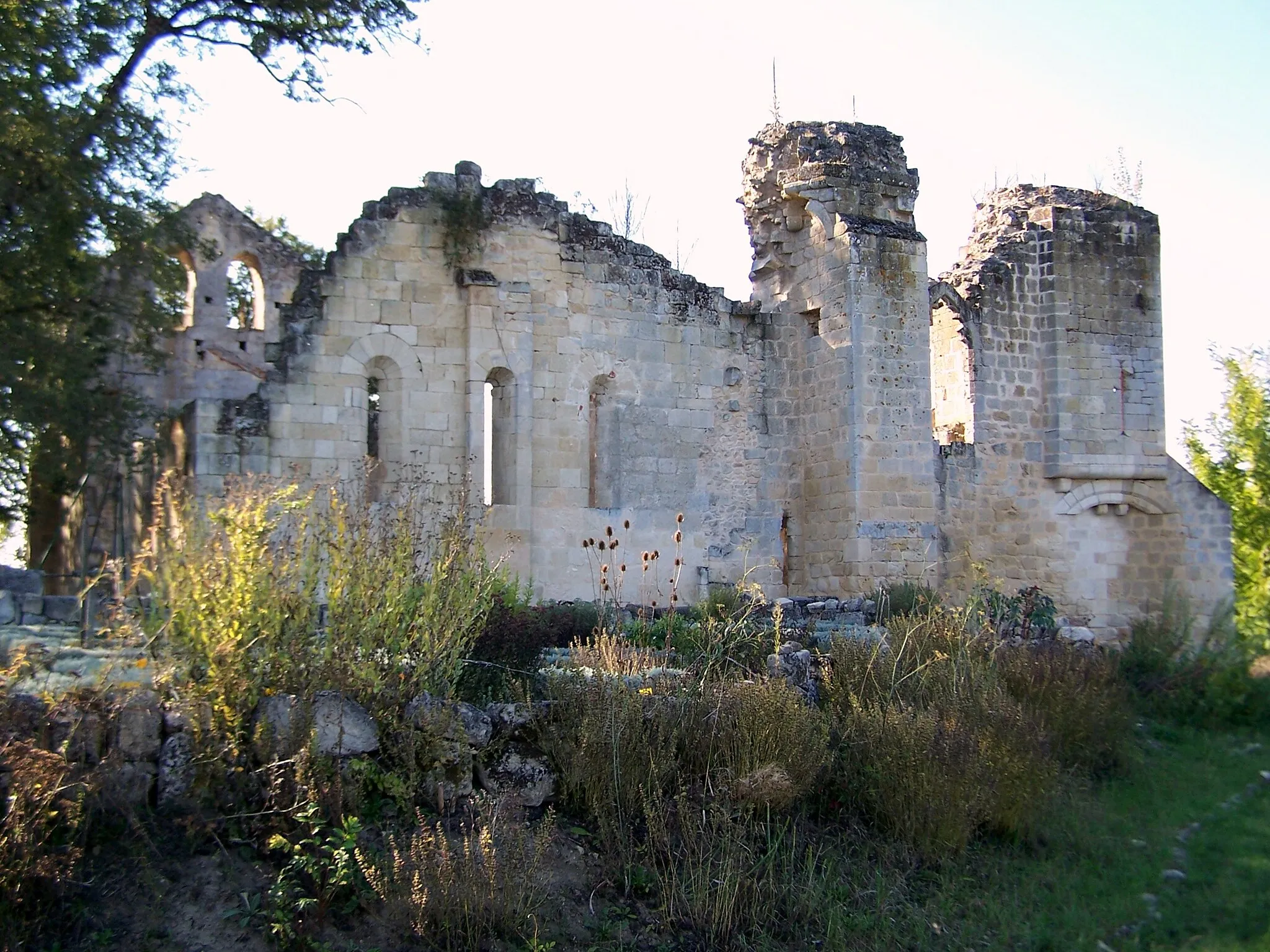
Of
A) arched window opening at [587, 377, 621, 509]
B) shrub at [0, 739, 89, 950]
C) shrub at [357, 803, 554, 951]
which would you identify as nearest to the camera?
shrub at [0, 739, 89, 950]

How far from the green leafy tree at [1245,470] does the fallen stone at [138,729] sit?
16.3m

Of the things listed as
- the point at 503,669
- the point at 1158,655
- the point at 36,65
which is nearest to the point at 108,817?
the point at 503,669

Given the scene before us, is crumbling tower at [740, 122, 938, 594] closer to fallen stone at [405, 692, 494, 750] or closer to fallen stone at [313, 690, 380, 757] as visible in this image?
fallen stone at [405, 692, 494, 750]

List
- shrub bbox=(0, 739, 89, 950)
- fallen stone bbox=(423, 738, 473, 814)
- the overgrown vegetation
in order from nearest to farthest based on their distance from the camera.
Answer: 1. shrub bbox=(0, 739, 89, 950)
2. fallen stone bbox=(423, 738, 473, 814)
3. the overgrown vegetation

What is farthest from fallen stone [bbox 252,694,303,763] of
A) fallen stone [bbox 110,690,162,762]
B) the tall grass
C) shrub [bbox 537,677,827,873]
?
shrub [bbox 537,677,827,873]

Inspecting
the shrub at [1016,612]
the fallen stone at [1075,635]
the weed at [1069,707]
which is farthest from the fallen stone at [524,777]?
the fallen stone at [1075,635]

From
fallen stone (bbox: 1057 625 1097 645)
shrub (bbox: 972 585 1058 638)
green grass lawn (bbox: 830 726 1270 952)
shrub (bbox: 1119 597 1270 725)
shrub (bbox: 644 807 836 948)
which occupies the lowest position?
green grass lawn (bbox: 830 726 1270 952)

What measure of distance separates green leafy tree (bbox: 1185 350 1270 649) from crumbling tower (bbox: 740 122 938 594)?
7.25 m

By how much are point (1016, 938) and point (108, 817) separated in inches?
186

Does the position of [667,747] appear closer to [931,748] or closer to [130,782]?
[931,748]

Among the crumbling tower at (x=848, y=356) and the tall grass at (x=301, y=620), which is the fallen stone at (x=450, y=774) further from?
the crumbling tower at (x=848, y=356)

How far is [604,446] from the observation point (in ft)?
45.3

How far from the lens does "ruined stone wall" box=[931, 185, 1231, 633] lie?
634 inches

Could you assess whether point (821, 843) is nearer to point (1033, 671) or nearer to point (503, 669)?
point (503, 669)
